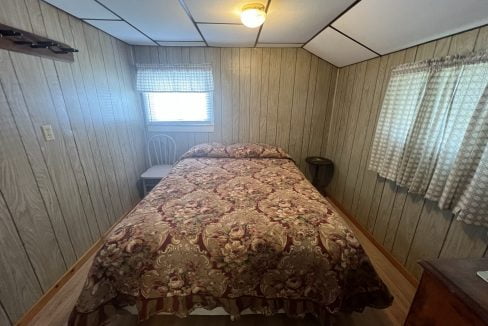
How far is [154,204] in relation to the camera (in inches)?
59.9

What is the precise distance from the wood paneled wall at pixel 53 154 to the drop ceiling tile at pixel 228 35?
110cm

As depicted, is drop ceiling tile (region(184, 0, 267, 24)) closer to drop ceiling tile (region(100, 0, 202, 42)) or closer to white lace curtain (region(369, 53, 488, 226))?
drop ceiling tile (region(100, 0, 202, 42))

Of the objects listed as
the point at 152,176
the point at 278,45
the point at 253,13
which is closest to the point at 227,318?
the point at 152,176

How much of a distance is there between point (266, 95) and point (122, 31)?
180 centimetres

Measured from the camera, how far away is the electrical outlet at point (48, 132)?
4.91ft

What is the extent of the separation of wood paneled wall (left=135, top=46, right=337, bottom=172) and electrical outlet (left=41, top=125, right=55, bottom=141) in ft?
5.14

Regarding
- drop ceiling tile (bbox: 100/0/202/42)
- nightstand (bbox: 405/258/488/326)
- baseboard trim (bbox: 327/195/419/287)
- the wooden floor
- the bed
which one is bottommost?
the wooden floor

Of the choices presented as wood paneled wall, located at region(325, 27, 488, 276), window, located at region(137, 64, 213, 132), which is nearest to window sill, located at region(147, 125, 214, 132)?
window, located at region(137, 64, 213, 132)

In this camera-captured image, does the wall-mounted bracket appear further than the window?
No

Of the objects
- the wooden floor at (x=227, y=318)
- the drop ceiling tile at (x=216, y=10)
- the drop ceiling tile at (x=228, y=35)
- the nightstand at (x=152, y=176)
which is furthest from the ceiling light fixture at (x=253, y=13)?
the wooden floor at (x=227, y=318)

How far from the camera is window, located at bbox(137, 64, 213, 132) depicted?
2801 mm

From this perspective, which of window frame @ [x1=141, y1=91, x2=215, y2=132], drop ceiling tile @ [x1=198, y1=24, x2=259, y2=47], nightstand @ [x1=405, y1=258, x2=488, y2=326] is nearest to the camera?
nightstand @ [x1=405, y1=258, x2=488, y2=326]

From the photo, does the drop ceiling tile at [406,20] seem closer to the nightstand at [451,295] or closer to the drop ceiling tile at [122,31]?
the nightstand at [451,295]

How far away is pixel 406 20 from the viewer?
4.73 ft
